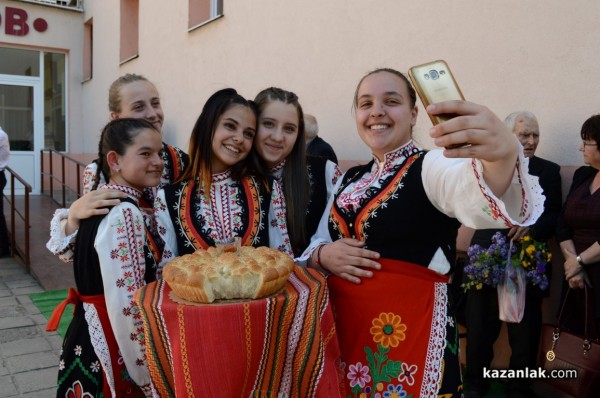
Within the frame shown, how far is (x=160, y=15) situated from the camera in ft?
30.9

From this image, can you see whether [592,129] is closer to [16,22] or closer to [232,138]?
[232,138]

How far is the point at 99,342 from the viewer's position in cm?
195

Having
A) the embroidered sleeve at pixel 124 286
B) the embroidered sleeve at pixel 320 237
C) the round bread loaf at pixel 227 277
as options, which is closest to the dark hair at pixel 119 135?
the embroidered sleeve at pixel 124 286

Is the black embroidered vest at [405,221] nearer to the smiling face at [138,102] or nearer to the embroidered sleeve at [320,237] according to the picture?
the embroidered sleeve at [320,237]

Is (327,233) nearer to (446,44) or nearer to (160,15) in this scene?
(446,44)

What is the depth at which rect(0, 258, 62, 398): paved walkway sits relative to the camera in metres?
3.64

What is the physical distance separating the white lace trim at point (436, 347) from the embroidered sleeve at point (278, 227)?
25.9 inches

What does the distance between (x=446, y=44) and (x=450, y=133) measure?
11.4 feet

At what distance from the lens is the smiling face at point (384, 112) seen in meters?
1.79

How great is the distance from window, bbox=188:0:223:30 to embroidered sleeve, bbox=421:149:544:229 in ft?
24.9

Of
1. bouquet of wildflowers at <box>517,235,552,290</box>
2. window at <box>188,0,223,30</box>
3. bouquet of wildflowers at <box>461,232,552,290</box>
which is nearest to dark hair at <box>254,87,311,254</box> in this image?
bouquet of wildflowers at <box>461,232,552,290</box>

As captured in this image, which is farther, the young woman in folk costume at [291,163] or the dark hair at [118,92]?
the dark hair at [118,92]

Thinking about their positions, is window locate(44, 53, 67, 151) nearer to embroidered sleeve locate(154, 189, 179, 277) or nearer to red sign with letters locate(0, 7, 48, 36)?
red sign with letters locate(0, 7, 48, 36)

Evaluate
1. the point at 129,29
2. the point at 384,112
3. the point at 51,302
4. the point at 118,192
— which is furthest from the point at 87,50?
the point at 384,112
